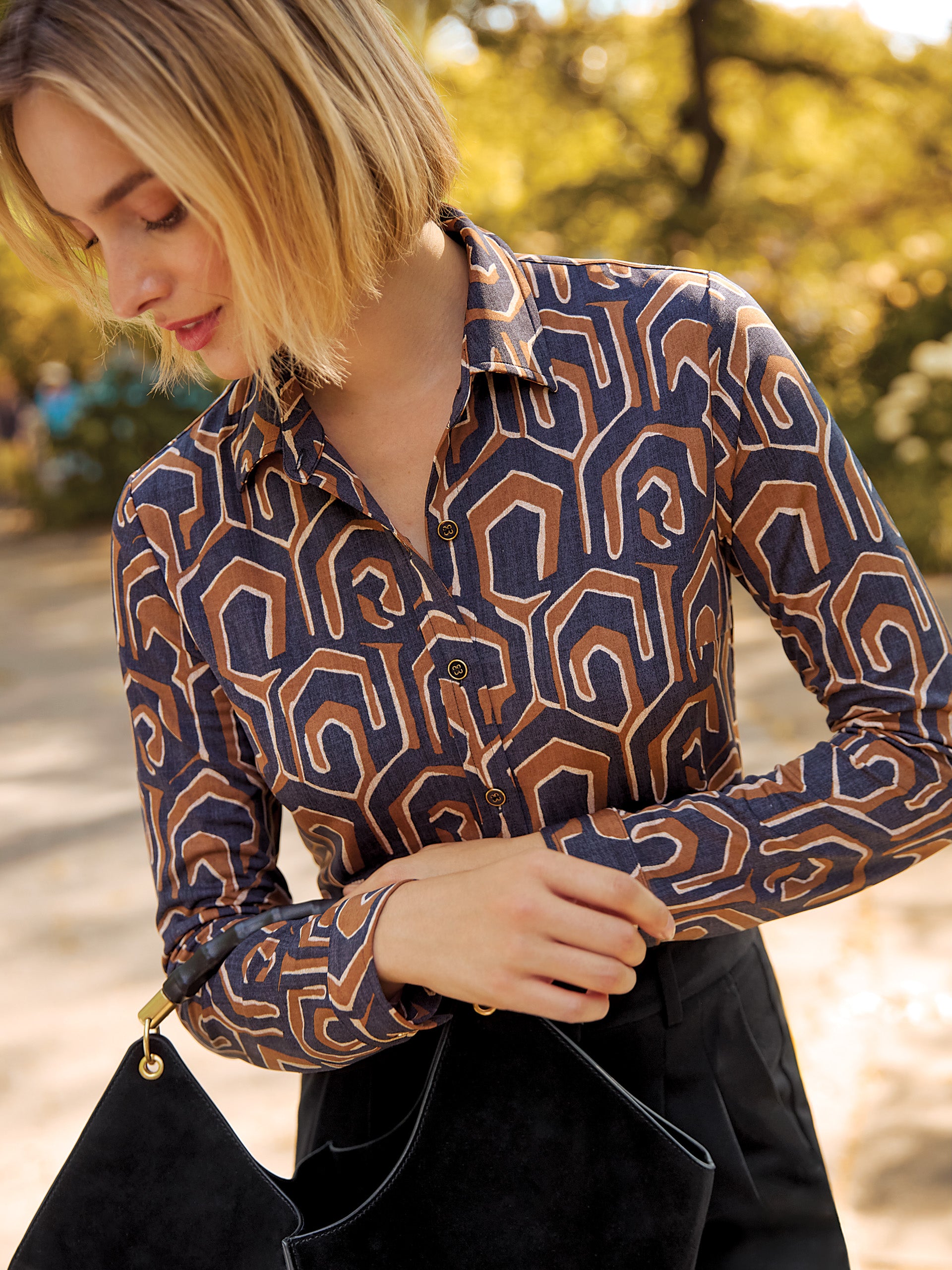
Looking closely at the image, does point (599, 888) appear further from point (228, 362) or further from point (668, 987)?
point (228, 362)

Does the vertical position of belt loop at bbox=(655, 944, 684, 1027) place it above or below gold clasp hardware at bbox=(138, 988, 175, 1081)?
below

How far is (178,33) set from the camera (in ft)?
3.30

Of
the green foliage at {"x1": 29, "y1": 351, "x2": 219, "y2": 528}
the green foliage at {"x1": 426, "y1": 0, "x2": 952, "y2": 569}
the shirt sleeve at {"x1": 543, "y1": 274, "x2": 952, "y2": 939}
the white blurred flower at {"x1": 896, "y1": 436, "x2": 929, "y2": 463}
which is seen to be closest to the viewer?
the shirt sleeve at {"x1": 543, "y1": 274, "x2": 952, "y2": 939}

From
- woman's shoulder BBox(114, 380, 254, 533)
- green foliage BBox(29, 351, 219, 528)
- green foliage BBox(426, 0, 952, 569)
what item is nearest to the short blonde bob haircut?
woman's shoulder BBox(114, 380, 254, 533)

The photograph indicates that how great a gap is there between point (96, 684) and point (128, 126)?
6.64 m

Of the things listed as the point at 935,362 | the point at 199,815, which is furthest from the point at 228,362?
the point at 935,362

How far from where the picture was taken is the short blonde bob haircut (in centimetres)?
101

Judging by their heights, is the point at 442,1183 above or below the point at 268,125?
below

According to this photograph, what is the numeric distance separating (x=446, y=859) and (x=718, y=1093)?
36cm

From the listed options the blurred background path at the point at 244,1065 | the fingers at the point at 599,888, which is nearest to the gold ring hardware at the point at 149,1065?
the fingers at the point at 599,888

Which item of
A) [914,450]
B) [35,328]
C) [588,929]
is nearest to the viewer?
[588,929]

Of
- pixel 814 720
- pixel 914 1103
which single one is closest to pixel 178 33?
pixel 914 1103

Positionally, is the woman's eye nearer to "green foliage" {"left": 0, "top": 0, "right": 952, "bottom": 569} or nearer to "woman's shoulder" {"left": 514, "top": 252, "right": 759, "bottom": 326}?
"woman's shoulder" {"left": 514, "top": 252, "right": 759, "bottom": 326}

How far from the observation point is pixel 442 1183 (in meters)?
1.07
